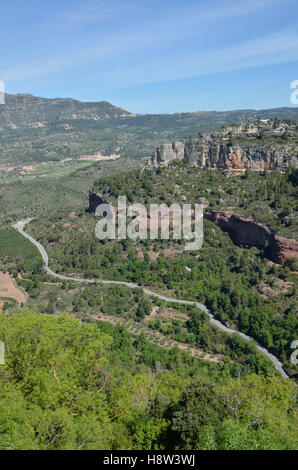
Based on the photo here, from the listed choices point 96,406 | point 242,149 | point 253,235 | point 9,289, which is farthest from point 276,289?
point 9,289

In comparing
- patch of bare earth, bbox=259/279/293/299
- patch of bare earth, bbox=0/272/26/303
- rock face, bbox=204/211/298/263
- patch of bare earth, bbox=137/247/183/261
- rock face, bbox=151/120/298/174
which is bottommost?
patch of bare earth, bbox=0/272/26/303

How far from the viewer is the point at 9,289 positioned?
69.1m

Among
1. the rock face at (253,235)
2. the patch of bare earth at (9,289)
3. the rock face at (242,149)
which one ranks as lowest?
the patch of bare earth at (9,289)

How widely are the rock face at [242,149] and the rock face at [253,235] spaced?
16.1 m

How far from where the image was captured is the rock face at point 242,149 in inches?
3172

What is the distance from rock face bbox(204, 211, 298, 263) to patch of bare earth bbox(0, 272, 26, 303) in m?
45.1

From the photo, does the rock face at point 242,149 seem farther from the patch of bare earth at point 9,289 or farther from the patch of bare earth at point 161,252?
the patch of bare earth at point 9,289

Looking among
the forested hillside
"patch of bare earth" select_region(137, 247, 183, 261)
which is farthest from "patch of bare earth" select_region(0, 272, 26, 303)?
the forested hillside

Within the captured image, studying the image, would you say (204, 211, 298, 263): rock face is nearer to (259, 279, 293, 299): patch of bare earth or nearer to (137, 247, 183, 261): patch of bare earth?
(259, 279, 293, 299): patch of bare earth

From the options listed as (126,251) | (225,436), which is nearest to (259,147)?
(126,251)

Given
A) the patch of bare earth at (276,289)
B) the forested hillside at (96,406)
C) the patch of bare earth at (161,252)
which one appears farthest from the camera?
the patch of bare earth at (161,252)

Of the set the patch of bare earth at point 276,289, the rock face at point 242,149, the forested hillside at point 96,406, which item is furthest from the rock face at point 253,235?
the forested hillside at point 96,406

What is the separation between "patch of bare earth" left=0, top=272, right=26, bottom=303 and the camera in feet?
214

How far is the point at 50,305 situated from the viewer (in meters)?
59.3
